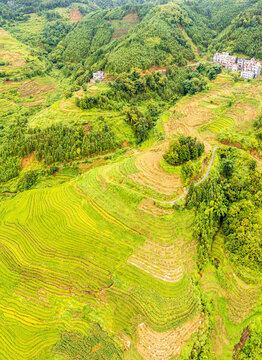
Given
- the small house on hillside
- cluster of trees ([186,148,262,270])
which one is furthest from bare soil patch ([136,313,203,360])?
the small house on hillside

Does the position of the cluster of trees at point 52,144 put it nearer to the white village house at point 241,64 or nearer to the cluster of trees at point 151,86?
the cluster of trees at point 151,86

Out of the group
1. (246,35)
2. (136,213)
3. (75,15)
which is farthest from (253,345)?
(75,15)

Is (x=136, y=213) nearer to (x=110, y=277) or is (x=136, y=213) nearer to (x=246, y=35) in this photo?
(x=110, y=277)

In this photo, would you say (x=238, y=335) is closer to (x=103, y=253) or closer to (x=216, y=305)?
(x=216, y=305)

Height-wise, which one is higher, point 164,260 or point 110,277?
point 164,260

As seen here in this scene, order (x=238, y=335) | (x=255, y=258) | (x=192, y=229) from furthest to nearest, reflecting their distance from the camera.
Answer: (x=192, y=229), (x=255, y=258), (x=238, y=335)

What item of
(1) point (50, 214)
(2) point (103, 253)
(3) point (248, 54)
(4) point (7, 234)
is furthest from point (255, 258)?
(3) point (248, 54)

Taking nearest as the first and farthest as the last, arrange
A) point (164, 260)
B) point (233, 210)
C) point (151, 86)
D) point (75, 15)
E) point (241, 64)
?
point (164, 260), point (233, 210), point (151, 86), point (241, 64), point (75, 15)

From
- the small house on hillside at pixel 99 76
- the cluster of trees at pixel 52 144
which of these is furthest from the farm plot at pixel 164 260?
the small house on hillside at pixel 99 76

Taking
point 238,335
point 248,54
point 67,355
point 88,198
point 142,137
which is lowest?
point 67,355
